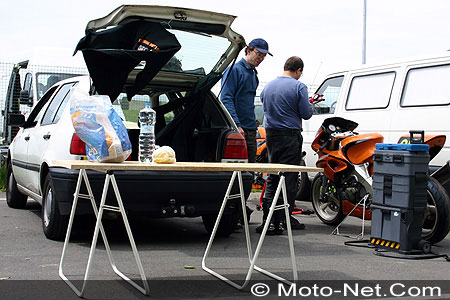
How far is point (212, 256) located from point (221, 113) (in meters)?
1.71

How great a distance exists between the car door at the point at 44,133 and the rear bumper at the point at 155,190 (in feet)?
2.59

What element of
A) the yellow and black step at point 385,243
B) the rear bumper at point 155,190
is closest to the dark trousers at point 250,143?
the rear bumper at point 155,190

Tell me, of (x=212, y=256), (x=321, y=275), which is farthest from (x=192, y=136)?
(x=321, y=275)

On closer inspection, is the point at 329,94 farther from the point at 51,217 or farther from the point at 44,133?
the point at 51,217

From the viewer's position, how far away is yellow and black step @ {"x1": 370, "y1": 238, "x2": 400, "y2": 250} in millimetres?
6205

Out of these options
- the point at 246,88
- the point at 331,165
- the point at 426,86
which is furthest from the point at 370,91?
the point at 246,88

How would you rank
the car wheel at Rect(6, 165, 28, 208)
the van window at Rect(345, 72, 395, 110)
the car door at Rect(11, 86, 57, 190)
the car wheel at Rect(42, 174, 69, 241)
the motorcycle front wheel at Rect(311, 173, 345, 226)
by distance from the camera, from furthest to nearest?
the van window at Rect(345, 72, 395, 110)
the car wheel at Rect(6, 165, 28, 208)
the motorcycle front wheel at Rect(311, 173, 345, 226)
the car door at Rect(11, 86, 57, 190)
the car wheel at Rect(42, 174, 69, 241)

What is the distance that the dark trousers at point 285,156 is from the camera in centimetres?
727

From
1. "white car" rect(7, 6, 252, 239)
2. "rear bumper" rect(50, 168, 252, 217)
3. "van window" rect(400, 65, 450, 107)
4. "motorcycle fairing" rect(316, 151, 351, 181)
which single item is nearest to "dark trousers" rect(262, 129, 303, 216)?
"motorcycle fairing" rect(316, 151, 351, 181)

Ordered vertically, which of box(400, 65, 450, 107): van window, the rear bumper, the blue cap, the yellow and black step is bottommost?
the yellow and black step

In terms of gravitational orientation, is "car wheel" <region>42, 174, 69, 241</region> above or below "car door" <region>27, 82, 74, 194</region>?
below

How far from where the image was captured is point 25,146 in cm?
788

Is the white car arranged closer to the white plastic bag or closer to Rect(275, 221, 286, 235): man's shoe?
Rect(275, 221, 286, 235): man's shoe

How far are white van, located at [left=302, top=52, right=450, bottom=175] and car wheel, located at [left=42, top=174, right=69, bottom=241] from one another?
14.7 feet
